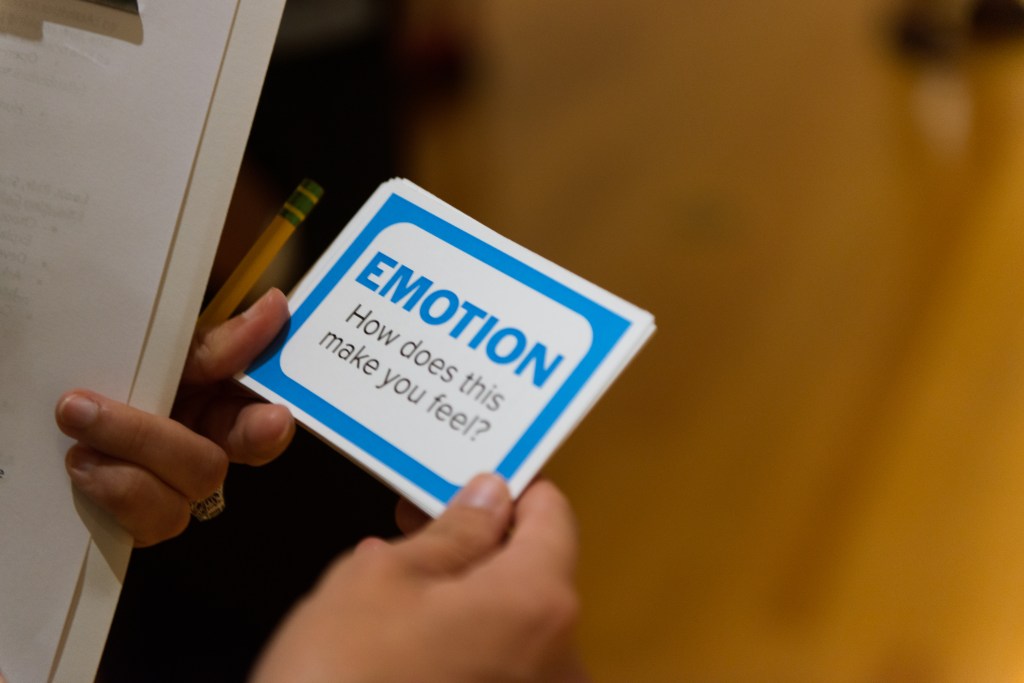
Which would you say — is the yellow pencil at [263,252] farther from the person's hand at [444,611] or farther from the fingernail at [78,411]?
the person's hand at [444,611]

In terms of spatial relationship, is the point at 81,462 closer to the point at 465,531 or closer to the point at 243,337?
the point at 243,337

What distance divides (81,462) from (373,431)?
22 centimetres

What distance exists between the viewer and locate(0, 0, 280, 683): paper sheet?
57 cm

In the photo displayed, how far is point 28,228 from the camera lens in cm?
58

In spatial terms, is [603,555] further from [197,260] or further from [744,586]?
[197,260]

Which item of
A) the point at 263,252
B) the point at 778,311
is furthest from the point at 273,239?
the point at 778,311

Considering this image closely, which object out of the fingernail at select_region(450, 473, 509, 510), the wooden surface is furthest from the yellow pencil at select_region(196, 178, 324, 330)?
the wooden surface

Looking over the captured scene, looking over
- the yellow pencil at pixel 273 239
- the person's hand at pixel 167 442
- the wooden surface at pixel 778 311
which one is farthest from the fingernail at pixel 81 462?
the wooden surface at pixel 778 311

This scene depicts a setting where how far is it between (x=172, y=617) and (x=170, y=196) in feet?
2.16

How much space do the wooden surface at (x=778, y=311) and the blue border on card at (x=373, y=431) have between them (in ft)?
2.39

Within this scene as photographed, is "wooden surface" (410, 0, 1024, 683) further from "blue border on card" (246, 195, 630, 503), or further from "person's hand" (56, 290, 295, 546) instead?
"person's hand" (56, 290, 295, 546)

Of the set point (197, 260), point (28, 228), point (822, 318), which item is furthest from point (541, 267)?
point (822, 318)

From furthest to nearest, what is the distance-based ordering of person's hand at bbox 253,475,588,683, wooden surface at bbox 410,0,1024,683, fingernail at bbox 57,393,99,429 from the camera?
wooden surface at bbox 410,0,1024,683 < fingernail at bbox 57,393,99,429 < person's hand at bbox 253,475,588,683

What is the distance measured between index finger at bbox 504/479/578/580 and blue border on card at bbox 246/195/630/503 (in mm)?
21
